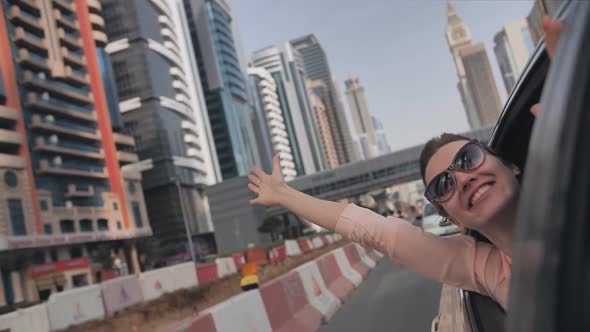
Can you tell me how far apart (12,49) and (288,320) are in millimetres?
63040

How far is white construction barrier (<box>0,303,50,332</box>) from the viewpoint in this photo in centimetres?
1076

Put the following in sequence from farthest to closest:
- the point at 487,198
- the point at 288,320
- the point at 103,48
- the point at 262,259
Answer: the point at 103,48 < the point at 262,259 < the point at 288,320 < the point at 487,198

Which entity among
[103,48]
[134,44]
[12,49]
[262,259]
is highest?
[134,44]

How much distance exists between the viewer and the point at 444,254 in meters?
1.98

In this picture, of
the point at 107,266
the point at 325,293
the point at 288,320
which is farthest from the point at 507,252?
the point at 107,266

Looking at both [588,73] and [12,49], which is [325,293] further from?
[12,49]

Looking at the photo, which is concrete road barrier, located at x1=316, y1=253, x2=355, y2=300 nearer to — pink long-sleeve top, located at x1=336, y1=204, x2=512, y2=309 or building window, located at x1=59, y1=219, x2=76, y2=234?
pink long-sleeve top, located at x1=336, y1=204, x2=512, y2=309

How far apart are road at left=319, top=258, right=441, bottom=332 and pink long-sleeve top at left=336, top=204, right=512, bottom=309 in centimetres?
429

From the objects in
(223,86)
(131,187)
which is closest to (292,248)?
(131,187)

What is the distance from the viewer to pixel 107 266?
204 feet

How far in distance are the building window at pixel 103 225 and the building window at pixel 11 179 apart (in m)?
15.1

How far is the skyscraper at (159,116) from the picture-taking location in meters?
95.2

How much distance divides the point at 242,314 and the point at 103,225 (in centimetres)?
6745

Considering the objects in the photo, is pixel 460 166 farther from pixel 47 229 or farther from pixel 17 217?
pixel 47 229
